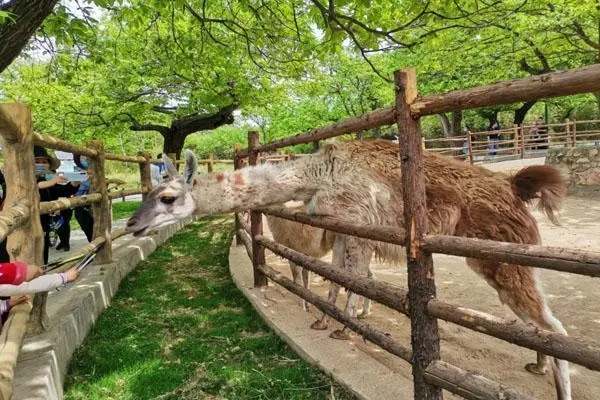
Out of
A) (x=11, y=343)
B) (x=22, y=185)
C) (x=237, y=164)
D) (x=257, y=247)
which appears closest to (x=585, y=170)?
(x=237, y=164)

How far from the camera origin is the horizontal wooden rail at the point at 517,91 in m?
1.69

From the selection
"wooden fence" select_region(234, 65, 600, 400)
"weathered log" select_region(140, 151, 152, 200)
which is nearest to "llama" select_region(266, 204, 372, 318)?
"wooden fence" select_region(234, 65, 600, 400)

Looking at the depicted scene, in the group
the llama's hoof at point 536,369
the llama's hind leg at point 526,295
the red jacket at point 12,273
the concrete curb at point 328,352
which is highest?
the red jacket at point 12,273

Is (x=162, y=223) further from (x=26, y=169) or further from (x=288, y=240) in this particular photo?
(x=288, y=240)

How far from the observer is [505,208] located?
345 centimetres

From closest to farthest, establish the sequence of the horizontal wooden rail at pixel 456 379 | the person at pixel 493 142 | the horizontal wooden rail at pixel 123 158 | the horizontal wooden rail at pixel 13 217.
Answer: the horizontal wooden rail at pixel 456 379 → the horizontal wooden rail at pixel 13 217 → the horizontal wooden rail at pixel 123 158 → the person at pixel 493 142

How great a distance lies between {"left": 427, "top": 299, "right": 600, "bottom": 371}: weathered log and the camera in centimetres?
A: 176

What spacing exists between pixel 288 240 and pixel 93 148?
266cm

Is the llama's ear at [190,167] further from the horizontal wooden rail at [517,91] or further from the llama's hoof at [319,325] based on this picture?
the horizontal wooden rail at [517,91]

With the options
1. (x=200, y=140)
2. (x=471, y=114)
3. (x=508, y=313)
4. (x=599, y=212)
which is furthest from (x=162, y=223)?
(x=200, y=140)

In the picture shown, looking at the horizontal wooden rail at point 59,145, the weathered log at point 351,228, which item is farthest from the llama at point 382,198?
the horizontal wooden rail at point 59,145

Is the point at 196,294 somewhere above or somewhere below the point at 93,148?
below

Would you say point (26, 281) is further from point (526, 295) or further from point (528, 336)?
point (526, 295)

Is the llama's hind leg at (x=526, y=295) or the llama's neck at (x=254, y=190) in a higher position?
the llama's neck at (x=254, y=190)
